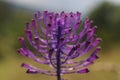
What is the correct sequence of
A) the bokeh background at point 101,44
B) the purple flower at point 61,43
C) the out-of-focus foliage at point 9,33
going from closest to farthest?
the purple flower at point 61,43, the bokeh background at point 101,44, the out-of-focus foliage at point 9,33

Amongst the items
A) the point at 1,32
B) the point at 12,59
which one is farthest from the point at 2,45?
the point at 1,32

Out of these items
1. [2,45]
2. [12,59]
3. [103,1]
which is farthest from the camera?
[103,1]

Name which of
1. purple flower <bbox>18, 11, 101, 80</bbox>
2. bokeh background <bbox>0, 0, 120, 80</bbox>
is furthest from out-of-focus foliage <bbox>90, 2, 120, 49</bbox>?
purple flower <bbox>18, 11, 101, 80</bbox>

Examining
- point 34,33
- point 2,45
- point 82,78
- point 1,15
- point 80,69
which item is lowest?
point 1,15

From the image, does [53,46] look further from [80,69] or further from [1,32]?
[1,32]

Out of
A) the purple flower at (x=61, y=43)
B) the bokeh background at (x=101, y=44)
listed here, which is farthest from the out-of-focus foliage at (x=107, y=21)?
the purple flower at (x=61, y=43)

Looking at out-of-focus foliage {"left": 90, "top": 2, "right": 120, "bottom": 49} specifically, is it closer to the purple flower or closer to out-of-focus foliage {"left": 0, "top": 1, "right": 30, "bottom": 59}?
out-of-focus foliage {"left": 0, "top": 1, "right": 30, "bottom": 59}

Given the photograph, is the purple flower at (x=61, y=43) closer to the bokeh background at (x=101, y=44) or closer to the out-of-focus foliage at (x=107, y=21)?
the bokeh background at (x=101, y=44)
